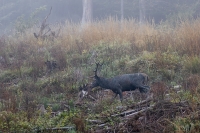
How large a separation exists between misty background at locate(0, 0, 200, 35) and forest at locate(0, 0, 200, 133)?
13.2 m

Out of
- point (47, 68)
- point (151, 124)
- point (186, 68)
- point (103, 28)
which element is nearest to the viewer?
point (151, 124)

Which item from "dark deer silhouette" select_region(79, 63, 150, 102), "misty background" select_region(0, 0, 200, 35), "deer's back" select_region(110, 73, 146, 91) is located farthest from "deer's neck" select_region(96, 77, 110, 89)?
"misty background" select_region(0, 0, 200, 35)

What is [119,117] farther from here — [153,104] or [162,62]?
[162,62]

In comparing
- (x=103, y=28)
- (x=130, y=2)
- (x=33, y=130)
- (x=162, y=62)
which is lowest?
(x=33, y=130)

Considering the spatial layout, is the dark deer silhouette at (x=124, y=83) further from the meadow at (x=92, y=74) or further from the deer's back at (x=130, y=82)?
the meadow at (x=92, y=74)

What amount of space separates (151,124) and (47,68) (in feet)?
21.9

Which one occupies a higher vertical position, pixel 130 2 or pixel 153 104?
pixel 130 2

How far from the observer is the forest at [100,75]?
5988mm

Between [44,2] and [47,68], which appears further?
[44,2]

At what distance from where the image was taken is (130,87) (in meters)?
8.58

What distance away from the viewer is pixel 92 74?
10.6 m

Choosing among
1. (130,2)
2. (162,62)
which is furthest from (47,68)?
(130,2)

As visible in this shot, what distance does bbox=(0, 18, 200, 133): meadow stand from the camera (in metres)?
6.02

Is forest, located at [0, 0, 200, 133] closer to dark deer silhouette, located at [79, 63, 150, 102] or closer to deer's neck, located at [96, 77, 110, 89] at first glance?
dark deer silhouette, located at [79, 63, 150, 102]
